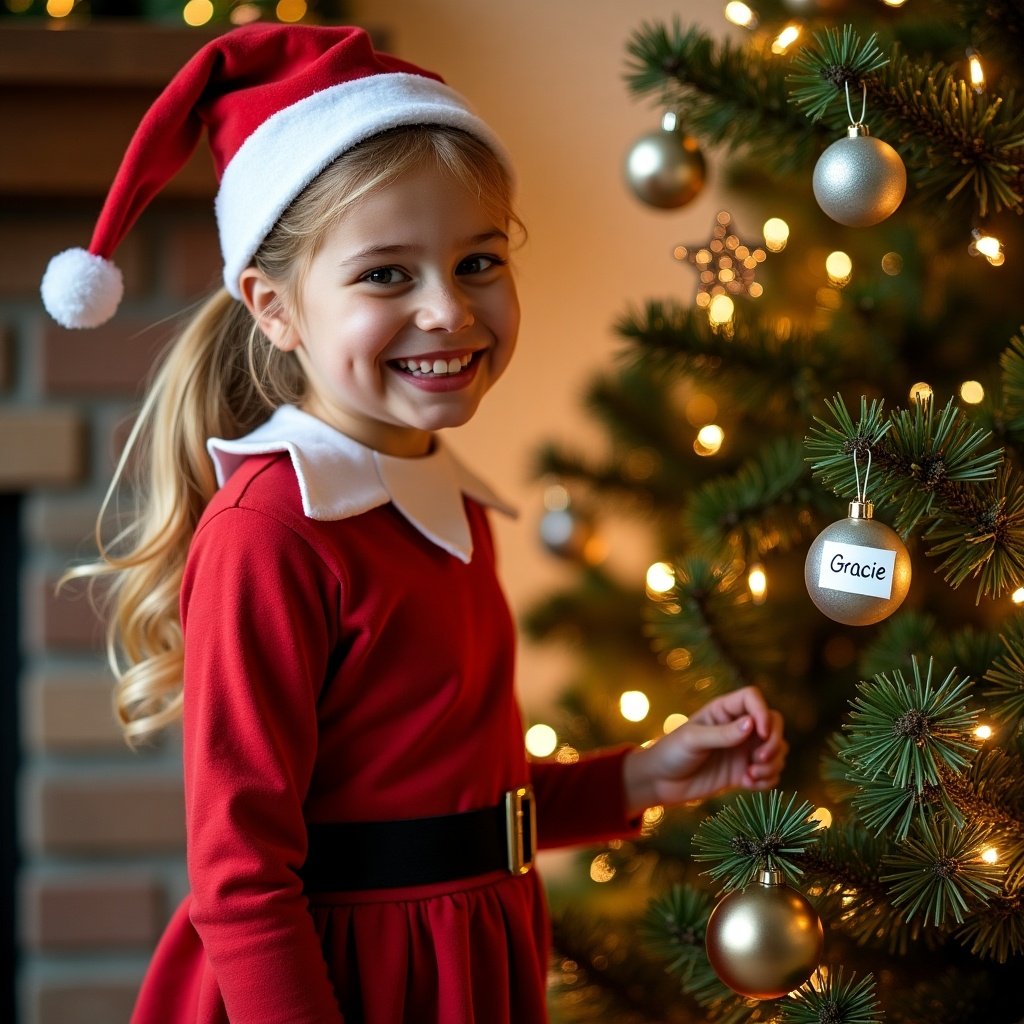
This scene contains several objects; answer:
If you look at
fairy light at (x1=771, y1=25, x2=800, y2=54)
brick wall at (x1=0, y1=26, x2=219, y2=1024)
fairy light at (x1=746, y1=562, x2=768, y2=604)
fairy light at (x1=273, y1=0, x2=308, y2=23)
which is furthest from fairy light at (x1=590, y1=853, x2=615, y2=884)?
fairy light at (x1=273, y1=0, x2=308, y2=23)

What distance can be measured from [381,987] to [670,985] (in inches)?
13.9

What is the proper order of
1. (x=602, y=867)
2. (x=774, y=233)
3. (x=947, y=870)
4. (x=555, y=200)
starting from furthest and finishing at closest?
(x=555, y=200) → (x=602, y=867) → (x=774, y=233) → (x=947, y=870)

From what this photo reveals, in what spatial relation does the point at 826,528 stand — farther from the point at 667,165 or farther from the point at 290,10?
the point at 290,10

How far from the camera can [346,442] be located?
81 centimetres

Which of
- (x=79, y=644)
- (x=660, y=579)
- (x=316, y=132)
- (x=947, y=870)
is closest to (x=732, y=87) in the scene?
(x=316, y=132)

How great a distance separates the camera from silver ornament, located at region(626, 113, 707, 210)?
2.87 ft

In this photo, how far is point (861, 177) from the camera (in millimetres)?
656

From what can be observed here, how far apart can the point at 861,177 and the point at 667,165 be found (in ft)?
0.80

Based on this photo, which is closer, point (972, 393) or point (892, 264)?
point (972, 393)

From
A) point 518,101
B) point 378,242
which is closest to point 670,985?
point 378,242

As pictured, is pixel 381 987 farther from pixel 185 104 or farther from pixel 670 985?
pixel 185 104

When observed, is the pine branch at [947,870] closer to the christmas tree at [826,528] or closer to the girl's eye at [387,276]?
the christmas tree at [826,528]

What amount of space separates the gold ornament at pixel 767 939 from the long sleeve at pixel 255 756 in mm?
239

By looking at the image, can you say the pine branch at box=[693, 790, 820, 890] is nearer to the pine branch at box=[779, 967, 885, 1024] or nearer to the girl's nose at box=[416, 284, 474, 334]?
the pine branch at box=[779, 967, 885, 1024]
